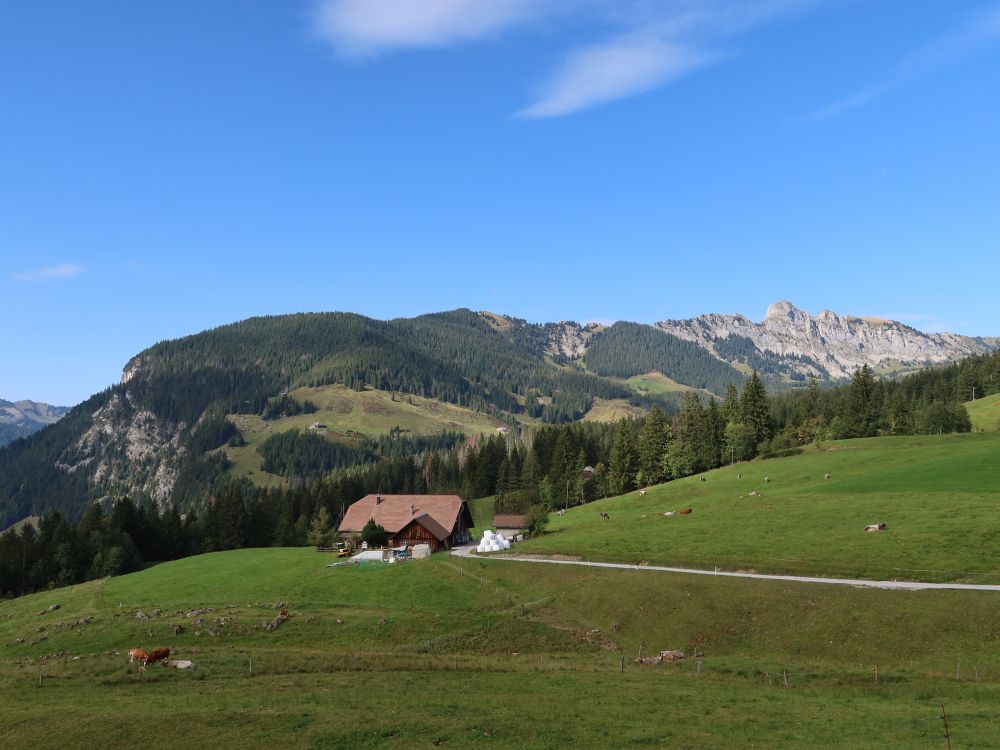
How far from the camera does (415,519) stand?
4035 inches

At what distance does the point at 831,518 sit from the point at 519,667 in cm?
4830

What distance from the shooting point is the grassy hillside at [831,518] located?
189 feet

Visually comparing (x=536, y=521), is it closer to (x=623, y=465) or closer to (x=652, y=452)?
(x=623, y=465)

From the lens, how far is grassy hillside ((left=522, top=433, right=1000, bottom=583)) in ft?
189

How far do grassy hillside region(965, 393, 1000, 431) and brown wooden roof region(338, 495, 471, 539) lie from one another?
109m

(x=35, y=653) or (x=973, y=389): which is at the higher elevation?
(x=973, y=389)

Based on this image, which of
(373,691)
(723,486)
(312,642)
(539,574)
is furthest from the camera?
(723,486)

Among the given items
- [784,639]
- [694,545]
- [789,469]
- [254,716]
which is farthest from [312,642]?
[789,469]

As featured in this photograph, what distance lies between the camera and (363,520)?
114 m

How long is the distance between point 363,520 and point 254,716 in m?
86.8

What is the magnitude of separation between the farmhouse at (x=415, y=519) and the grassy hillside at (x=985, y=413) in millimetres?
108452

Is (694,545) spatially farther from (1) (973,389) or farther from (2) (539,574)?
(1) (973,389)

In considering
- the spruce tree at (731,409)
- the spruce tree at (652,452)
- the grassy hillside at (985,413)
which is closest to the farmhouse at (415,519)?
the spruce tree at (652,452)

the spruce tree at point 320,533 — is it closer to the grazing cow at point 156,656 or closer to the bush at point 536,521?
the bush at point 536,521
